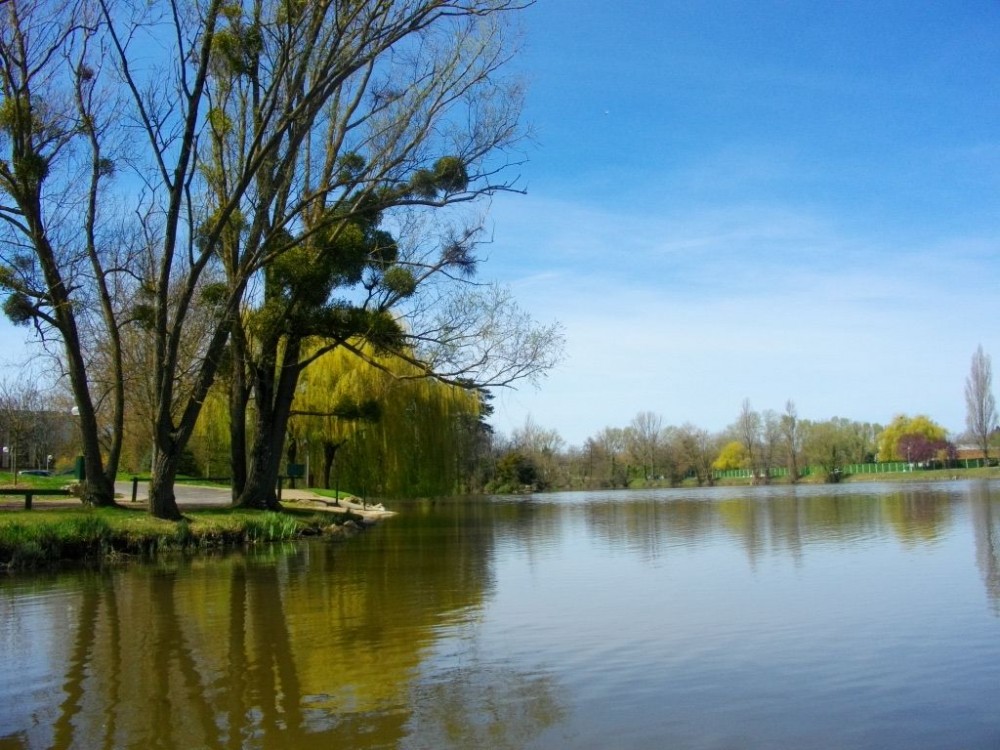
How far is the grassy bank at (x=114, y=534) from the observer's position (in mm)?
12727

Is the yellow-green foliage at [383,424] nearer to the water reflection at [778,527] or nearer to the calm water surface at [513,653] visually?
the water reflection at [778,527]

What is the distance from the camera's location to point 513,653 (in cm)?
700

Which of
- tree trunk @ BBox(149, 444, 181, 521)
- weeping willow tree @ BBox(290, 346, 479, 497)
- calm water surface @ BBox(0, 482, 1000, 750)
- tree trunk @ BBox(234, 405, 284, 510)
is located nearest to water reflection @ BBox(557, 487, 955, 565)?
calm water surface @ BBox(0, 482, 1000, 750)

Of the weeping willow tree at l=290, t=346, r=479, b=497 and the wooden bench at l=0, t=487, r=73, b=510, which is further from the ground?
the weeping willow tree at l=290, t=346, r=479, b=497

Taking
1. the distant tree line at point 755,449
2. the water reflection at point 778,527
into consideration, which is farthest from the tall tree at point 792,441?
the water reflection at point 778,527

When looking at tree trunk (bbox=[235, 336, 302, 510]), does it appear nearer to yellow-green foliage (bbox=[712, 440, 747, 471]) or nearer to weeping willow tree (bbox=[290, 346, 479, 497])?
weeping willow tree (bbox=[290, 346, 479, 497])

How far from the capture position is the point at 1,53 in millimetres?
15195

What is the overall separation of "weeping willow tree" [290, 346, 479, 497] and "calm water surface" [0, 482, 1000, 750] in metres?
13.3

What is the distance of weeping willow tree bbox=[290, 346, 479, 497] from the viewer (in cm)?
2672

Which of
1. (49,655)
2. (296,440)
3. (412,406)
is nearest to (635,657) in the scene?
(49,655)

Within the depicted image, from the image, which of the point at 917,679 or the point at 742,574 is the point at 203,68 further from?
the point at 917,679

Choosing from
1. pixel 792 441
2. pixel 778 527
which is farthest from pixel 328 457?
pixel 792 441

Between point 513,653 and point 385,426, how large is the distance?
20.5 meters

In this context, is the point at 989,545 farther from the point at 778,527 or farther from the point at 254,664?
the point at 254,664
